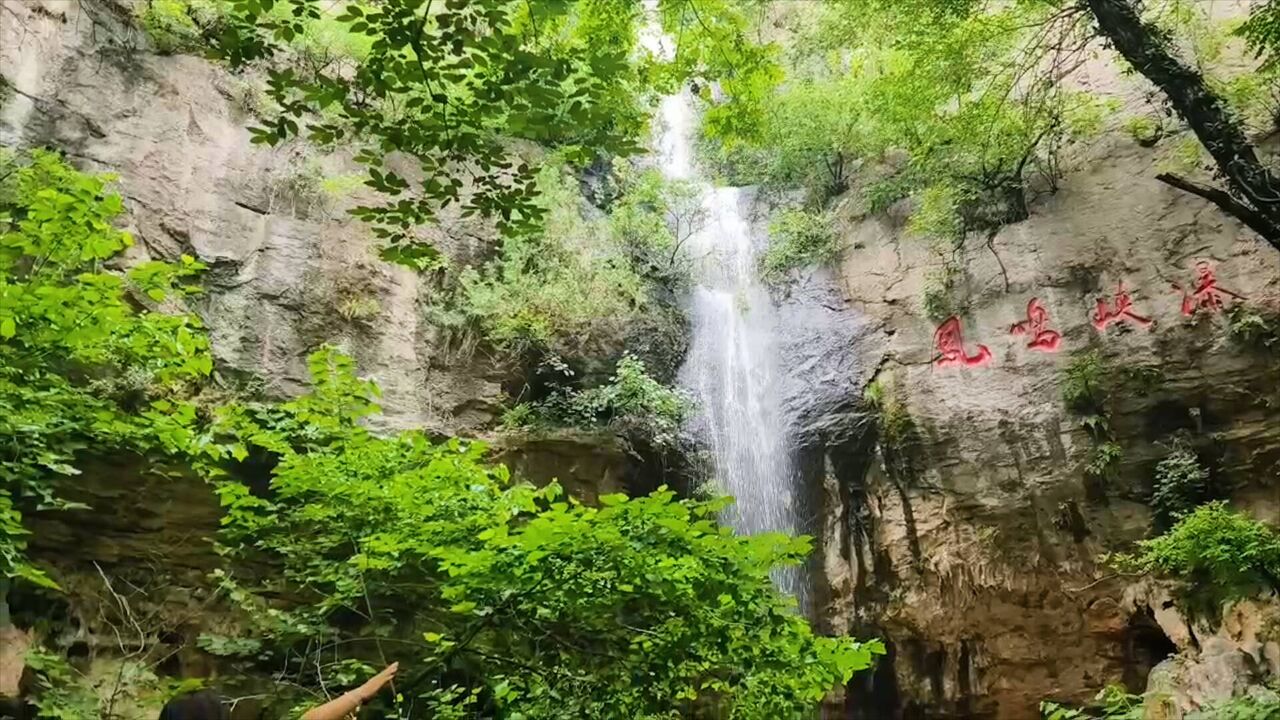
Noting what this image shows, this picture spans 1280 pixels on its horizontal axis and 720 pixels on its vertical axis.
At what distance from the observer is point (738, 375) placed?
11.4m

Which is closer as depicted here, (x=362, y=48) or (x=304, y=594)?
(x=304, y=594)

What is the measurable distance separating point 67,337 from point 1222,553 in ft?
25.7

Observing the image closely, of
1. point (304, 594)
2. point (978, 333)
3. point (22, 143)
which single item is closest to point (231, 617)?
point (304, 594)

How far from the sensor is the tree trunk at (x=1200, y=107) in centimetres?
583

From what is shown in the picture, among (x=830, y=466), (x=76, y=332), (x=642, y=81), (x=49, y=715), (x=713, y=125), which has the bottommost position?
(x=49, y=715)

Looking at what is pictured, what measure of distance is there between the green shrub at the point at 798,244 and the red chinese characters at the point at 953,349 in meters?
2.09

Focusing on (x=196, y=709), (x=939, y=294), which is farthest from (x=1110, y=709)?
(x=196, y=709)

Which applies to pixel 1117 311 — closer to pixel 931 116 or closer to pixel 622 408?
pixel 931 116

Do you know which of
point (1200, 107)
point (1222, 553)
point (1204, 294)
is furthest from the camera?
point (1204, 294)

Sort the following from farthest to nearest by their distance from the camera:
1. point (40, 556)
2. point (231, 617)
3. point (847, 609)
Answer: point (847, 609) → point (231, 617) → point (40, 556)

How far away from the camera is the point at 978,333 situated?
33.3ft

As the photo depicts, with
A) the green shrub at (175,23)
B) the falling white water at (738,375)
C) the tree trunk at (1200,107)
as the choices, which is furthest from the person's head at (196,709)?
the green shrub at (175,23)

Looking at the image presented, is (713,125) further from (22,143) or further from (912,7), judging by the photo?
(22,143)

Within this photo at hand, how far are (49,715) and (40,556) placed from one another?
2.03 m
